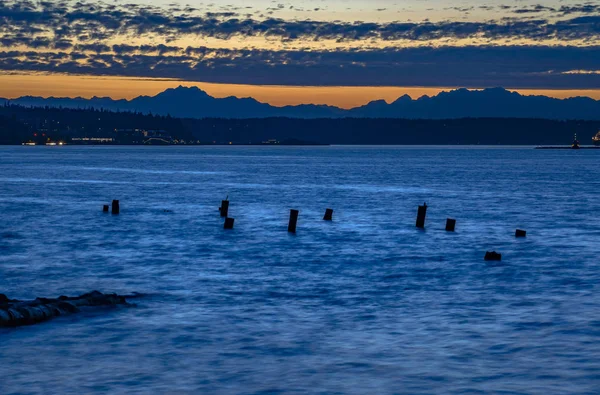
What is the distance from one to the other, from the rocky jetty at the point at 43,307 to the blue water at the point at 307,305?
0.42 metres

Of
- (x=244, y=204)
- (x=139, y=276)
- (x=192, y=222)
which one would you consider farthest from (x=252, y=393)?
(x=244, y=204)

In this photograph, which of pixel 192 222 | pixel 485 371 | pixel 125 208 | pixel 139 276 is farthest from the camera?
pixel 125 208

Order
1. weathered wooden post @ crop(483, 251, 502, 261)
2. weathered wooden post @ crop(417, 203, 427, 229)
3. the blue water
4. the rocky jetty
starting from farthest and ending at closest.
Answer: weathered wooden post @ crop(417, 203, 427, 229)
weathered wooden post @ crop(483, 251, 502, 261)
the rocky jetty
the blue water

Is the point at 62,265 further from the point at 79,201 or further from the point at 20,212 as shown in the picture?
the point at 79,201

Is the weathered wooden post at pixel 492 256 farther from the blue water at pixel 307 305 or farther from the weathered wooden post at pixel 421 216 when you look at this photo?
the weathered wooden post at pixel 421 216

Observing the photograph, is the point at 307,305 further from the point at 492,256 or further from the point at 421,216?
the point at 421,216

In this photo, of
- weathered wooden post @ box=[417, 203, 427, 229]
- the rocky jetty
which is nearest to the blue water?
the rocky jetty

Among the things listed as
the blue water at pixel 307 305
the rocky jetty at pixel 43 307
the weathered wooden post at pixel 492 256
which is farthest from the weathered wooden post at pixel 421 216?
the rocky jetty at pixel 43 307

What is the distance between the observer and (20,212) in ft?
196

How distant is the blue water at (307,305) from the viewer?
17234 millimetres

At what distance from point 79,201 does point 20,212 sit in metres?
12.2

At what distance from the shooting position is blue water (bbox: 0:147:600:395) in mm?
Answer: 17234

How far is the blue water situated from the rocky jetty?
423 millimetres

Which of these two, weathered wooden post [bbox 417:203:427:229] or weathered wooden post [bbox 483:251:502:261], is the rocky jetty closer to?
weathered wooden post [bbox 483:251:502:261]
